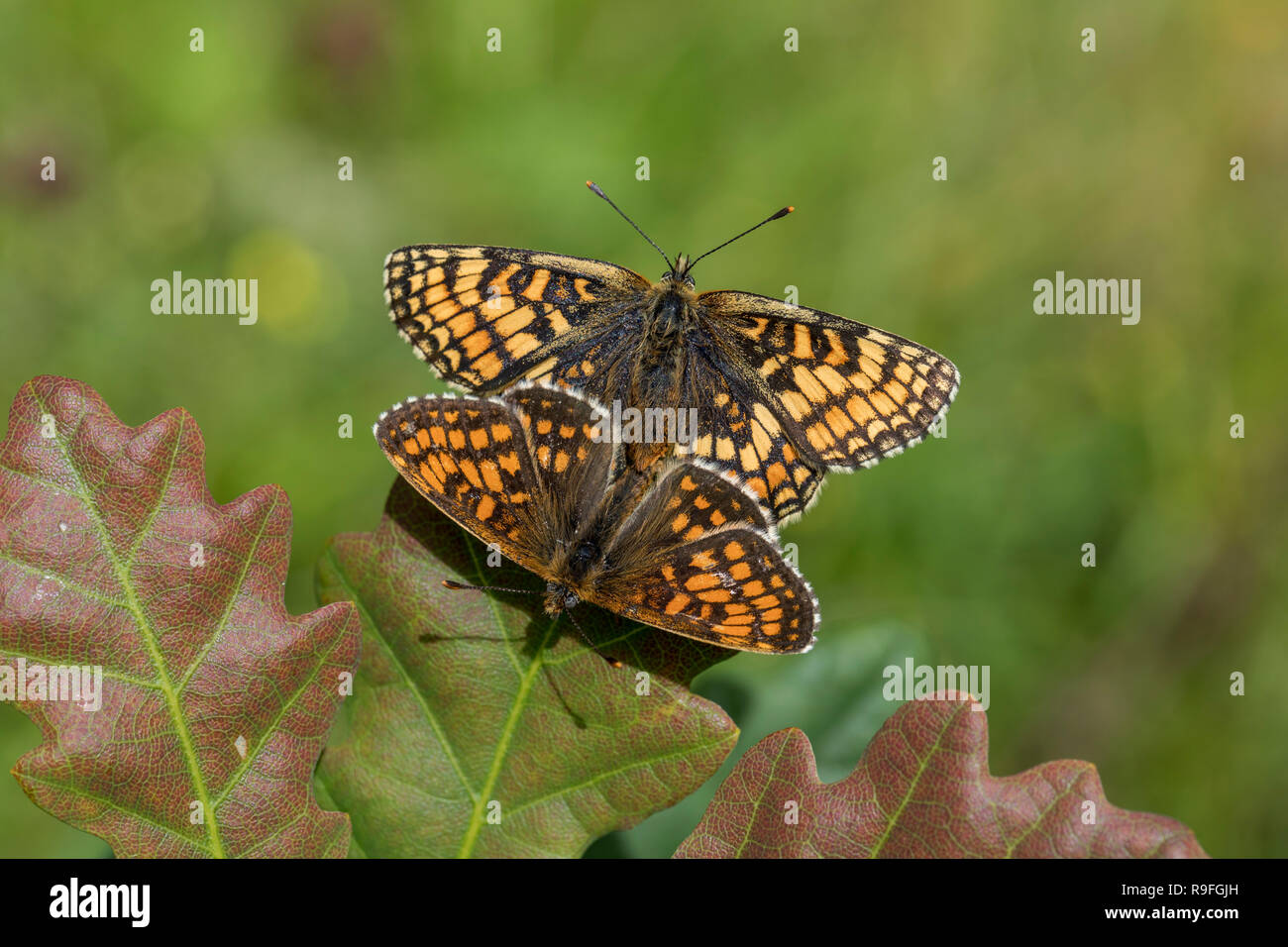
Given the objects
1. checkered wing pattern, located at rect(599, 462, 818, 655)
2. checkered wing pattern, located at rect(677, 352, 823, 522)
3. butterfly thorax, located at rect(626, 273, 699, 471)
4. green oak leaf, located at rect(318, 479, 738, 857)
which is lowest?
green oak leaf, located at rect(318, 479, 738, 857)

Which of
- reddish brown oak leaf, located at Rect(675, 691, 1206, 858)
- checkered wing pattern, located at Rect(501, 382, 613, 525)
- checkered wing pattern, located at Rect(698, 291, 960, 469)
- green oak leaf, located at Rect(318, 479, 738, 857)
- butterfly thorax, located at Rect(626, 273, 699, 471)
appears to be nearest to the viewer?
reddish brown oak leaf, located at Rect(675, 691, 1206, 858)

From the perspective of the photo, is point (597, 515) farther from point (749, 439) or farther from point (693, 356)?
point (693, 356)

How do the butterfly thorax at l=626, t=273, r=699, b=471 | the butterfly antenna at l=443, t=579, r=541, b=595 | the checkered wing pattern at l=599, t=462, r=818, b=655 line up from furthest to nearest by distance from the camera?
the butterfly thorax at l=626, t=273, r=699, b=471, the checkered wing pattern at l=599, t=462, r=818, b=655, the butterfly antenna at l=443, t=579, r=541, b=595

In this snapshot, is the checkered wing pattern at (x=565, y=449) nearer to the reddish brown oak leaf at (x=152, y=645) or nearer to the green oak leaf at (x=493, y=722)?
the green oak leaf at (x=493, y=722)

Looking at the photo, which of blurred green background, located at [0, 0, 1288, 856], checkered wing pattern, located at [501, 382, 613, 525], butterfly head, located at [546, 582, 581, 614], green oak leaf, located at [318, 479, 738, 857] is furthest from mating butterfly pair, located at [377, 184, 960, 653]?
blurred green background, located at [0, 0, 1288, 856]

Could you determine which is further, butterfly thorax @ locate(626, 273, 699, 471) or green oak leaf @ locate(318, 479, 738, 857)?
butterfly thorax @ locate(626, 273, 699, 471)

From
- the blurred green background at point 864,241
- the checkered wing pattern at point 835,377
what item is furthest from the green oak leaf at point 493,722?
the blurred green background at point 864,241

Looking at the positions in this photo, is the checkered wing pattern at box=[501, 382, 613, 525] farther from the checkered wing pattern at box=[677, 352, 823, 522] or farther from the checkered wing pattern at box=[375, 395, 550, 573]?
the checkered wing pattern at box=[677, 352, 823, 522]
